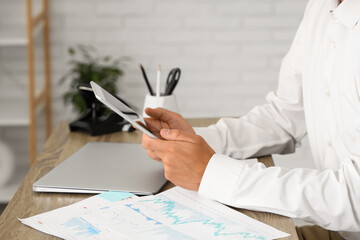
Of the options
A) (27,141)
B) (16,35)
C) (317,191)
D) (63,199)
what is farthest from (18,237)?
(27,141)

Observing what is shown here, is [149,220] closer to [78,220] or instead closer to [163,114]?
[78,220]

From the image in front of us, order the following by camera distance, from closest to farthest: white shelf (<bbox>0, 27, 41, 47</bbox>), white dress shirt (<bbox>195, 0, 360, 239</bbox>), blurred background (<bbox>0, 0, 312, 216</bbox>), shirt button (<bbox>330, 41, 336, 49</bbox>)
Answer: white dress shirt (<bbox>195, 0, 360, 239</bbox>) → shirt button (<bbox>330, 41, 336, 49</bbox>) → white shelf (<bbox>0, 27, 41, 47</bbox>) → blurred background (<bbox>0, 0, 312, 216</bbox>)

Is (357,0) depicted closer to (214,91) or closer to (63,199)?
(63,199)

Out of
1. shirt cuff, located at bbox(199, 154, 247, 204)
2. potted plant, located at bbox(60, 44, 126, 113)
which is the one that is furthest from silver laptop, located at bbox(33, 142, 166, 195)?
potted plant, located at bbox(60, 44, 126, 113)

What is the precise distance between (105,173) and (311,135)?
58 cm

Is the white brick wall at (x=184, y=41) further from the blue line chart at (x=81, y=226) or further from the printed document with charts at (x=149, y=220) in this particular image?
the blue line chart at (x=81, y=226)

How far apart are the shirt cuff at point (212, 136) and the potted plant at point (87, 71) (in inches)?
56.9

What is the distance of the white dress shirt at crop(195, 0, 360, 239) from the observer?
0.98m

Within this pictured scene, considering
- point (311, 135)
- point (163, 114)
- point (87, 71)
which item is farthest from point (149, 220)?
point (87, 71)

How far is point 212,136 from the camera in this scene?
1364 millimetres

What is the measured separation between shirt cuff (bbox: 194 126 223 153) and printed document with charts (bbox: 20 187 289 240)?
0.31m

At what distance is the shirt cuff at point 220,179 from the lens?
100 cm

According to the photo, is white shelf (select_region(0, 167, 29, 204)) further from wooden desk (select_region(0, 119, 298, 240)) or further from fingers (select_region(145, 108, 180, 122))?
fingers (select_region(145, 108, 180, 122))

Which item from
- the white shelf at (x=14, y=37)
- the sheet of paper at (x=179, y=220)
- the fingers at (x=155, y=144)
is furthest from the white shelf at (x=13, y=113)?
the sheet of paper at (x=179, y=220)
